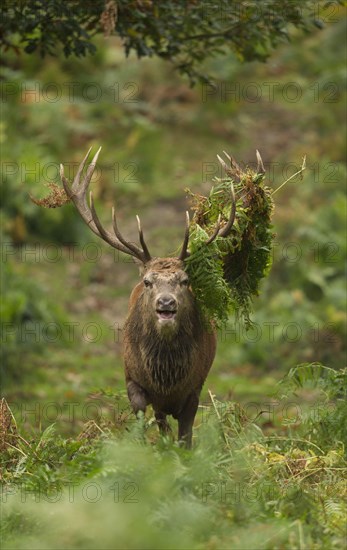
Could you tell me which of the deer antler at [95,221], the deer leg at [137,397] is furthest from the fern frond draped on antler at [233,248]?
the deer leg at [137,397]

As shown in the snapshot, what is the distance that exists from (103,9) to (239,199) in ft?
7.90

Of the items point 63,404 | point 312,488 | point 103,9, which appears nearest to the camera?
point 312,488

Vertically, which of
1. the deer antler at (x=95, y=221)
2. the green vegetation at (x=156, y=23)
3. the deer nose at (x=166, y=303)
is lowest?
the deer nose at (x=166, y=303)

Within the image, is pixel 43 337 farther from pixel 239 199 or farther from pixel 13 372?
pixel 239 199

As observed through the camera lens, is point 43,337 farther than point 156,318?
Yes

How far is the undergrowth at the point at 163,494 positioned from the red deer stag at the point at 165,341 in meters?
0.64

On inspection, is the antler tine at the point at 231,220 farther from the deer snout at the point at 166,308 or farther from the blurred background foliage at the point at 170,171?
the blurred background foliage at the point at 170,171

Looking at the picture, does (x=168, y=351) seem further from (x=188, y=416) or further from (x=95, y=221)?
(x=95, y=221)

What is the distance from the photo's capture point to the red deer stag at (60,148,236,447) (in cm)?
800

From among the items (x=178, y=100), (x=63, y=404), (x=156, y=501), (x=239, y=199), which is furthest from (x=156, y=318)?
(x=178, y=100)

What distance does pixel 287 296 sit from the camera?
16.3 m

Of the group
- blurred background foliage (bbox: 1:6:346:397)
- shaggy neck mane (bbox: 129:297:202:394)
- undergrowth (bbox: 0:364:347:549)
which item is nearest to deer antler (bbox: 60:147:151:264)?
Result: shaggy neck mane (bbox: 129:297:202:394)

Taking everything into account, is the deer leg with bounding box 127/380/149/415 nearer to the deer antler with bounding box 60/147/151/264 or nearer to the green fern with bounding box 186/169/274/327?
the green fern with bounding box 186/169/274/327

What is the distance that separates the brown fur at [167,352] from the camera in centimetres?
805
